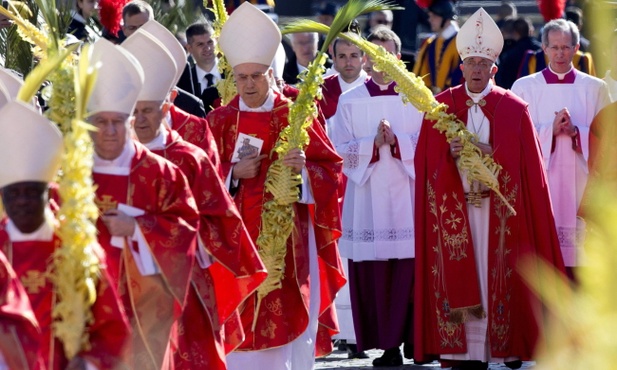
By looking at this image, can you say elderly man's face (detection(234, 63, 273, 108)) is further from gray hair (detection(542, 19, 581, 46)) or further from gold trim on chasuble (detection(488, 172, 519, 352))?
gray hair (detection(542, 19, 581, 46))

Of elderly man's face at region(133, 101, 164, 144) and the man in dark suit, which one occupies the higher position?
the man in dark suit

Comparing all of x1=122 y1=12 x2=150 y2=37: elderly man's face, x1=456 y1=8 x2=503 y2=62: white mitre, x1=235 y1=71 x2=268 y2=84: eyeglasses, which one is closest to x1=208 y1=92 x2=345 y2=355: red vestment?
x1=235 y1=71 x2=268 y2=84: eyeglasses

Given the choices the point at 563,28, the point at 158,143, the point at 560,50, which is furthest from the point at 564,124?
the point at 158,143

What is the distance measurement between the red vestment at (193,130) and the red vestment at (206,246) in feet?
2.16

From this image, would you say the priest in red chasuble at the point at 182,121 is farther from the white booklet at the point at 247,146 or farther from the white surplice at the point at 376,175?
Result: the white surplice at the point at 376,175

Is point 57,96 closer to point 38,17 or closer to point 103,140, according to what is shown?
point 103,140

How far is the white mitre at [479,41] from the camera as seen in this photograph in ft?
27.6

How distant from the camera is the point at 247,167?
7.04 m

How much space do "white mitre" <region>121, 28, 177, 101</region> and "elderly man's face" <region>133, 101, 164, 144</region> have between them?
31 millimetres

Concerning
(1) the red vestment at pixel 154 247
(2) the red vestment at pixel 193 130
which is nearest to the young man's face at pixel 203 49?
(2) the red vestment at pixel 193 130

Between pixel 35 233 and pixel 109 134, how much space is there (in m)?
0.89

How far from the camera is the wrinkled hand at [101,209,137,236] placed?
4.69 metres

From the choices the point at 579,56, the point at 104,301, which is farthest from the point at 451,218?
the point at 104,301

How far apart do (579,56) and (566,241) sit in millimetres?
2732
